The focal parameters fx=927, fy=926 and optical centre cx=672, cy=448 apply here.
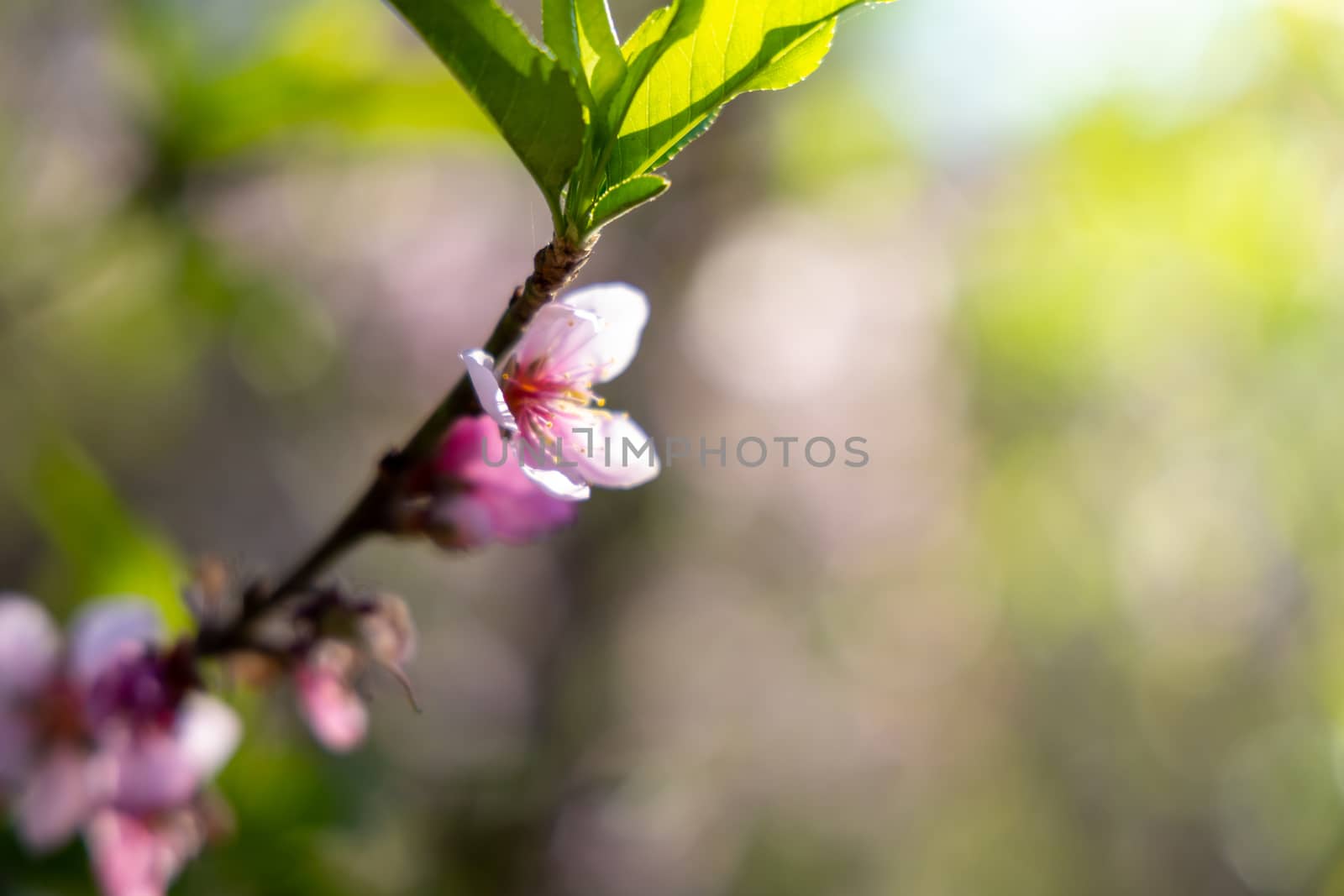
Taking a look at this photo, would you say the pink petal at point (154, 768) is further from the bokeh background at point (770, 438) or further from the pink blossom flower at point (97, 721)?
the bokeh background at point (770, 438)

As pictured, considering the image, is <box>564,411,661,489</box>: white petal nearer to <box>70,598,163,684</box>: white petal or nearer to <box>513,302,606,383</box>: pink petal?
<box>513,302,606,383</box>: pink petal

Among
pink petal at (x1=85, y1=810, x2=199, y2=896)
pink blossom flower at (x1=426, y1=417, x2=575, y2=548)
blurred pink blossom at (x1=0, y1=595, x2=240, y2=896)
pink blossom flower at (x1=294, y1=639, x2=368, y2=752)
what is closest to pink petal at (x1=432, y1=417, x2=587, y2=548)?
pink blossom flower at (x1=426, y1=417, x2=575, y2=548)

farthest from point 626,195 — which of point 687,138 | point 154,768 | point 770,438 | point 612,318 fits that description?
point 770,438

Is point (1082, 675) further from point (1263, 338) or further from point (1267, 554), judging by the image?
point (1263, 338)

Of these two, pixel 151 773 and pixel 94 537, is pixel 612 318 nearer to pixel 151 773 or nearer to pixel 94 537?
pixel 151 773

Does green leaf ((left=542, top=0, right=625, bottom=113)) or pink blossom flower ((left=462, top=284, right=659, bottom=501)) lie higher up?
green leaf ((left=542, top=0, right=625, bottom=113))

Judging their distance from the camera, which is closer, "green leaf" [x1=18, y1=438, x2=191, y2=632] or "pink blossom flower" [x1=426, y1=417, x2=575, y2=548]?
"pink blossom flower" [x1=426, y1=417, x2=575, y2=548]
